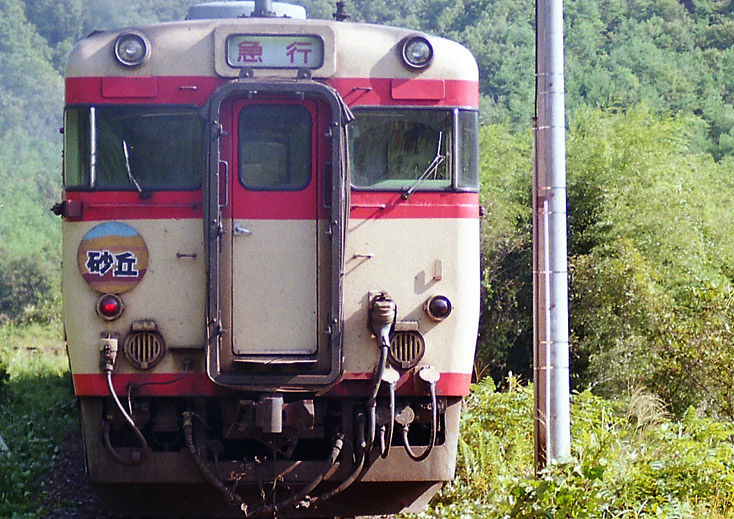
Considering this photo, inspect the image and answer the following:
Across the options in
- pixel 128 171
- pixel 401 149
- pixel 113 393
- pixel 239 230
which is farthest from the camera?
pixel 401 149

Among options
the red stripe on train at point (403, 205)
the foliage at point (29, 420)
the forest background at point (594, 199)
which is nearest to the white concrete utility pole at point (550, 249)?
the red stripe on train at point (403, 205)

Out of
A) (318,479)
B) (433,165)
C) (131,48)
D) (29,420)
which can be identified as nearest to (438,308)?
(433,165)

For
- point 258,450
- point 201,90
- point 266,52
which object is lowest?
point 258,450

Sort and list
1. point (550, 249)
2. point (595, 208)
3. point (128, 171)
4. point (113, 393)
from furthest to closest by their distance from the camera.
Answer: point (595, 208) < point (550, 249) < point (128, 171) < point (113, 393)

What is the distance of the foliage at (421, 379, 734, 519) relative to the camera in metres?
6.83

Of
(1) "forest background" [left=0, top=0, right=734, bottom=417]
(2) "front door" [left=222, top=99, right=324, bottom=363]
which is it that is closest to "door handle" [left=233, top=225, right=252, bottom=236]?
(2) "front door" [left=222, top=99, right=324, bottom=363]

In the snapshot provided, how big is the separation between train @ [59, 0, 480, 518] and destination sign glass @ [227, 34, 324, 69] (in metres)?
0.01

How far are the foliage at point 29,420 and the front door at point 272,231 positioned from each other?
90.4 inches

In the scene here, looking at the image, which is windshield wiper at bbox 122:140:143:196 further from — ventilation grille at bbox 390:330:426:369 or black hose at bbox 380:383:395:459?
black hose at bbox 380:383:395:459

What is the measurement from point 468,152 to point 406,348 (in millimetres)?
1263

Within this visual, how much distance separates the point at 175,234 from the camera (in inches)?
273

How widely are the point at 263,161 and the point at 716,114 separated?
38166 mm

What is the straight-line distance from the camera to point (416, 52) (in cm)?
704

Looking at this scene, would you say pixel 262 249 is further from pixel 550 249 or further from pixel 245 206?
pixel 550 249
